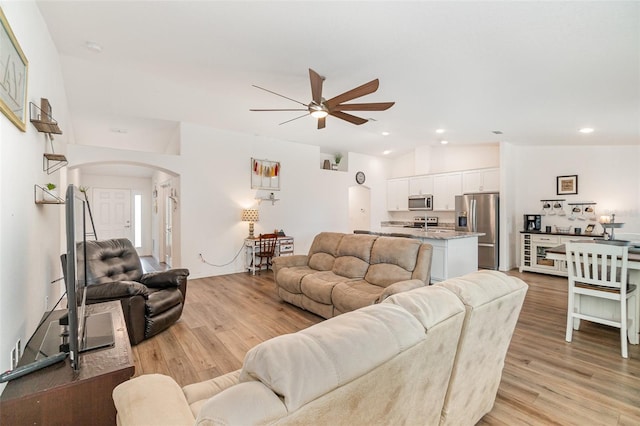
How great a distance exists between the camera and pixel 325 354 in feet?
2.60

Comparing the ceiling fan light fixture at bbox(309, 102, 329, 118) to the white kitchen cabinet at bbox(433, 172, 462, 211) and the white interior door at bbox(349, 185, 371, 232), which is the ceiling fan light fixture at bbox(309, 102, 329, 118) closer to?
the white kitchen cabinet at bbox(433, 172, 462, 211)

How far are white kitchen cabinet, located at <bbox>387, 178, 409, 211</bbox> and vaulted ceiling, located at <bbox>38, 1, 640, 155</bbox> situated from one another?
9.91 ft

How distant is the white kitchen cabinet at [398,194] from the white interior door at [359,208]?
0.65 meters

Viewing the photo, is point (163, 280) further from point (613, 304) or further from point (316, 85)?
point (613, 304)

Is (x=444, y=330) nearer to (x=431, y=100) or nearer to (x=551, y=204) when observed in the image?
(x=431, y=100)

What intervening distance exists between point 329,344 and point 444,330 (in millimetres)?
575

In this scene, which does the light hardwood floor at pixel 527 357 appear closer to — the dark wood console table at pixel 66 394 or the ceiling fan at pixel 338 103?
the dark wood console table at pixel 66 394

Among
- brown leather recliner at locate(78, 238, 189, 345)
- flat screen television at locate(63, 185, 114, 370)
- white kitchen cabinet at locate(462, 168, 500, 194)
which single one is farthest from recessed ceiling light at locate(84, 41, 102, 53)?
white kitchen cabinet at locate(462, 168, 500, 194)

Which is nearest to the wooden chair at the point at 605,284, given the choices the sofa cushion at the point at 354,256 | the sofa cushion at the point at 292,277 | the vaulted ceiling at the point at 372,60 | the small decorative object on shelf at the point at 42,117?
the vaulted ceiling at the point at 372,60

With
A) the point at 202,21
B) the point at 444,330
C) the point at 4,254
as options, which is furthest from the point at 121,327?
the point at 202,21

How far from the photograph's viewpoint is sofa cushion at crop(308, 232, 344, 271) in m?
3.99

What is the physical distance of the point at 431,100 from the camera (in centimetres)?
A: 419

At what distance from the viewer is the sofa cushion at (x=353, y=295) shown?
2846mm

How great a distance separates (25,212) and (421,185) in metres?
7.46
